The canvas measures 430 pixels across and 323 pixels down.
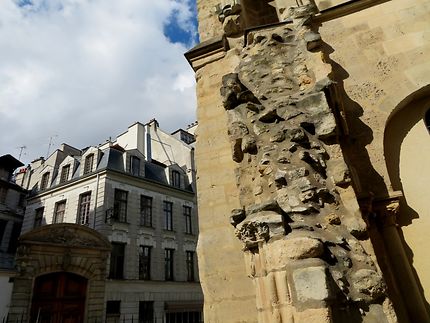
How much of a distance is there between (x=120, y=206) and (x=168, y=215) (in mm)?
3363

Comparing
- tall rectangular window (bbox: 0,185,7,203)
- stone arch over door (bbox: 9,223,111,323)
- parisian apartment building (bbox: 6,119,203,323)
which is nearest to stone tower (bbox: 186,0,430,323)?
stone arch over door (bbox: 9,223,111,323)

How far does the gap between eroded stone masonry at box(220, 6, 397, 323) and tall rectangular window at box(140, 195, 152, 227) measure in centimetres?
1559

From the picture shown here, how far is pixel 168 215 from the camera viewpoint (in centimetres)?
1938

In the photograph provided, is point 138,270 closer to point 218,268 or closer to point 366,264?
point 218,268

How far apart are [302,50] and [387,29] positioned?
4.61 feet

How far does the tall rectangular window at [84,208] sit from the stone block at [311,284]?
16.4 m

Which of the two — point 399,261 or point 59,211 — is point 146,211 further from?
point 399,261

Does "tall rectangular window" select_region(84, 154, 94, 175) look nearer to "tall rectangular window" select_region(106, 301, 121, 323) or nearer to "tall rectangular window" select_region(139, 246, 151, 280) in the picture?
"tall rectangular window" select_region(139, 246, 151, 280)

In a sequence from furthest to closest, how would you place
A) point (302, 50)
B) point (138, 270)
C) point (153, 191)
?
point (153, 191)
point (138, 270)
point (302, 50)

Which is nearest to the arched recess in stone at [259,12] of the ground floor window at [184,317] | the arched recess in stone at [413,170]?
the arched recess in stone at [413,170]

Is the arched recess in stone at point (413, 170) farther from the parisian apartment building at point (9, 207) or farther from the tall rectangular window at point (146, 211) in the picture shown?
the parisian apartment building at point (9, 207)

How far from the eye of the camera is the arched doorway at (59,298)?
12834 mm

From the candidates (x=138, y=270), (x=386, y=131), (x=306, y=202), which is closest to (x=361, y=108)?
(x=386, y=131)

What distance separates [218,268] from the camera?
309 centimetres
